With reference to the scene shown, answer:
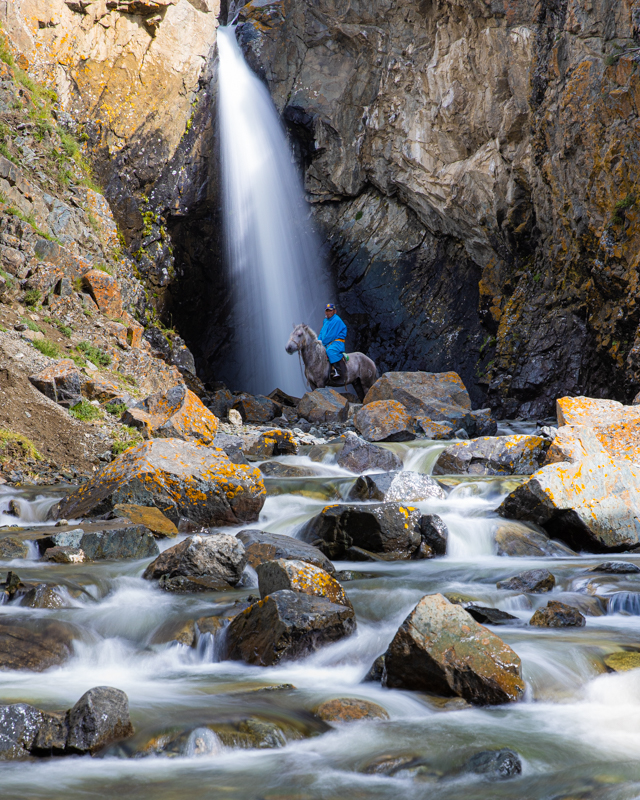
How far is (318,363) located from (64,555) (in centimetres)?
1335

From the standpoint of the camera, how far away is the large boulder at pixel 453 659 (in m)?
3.57

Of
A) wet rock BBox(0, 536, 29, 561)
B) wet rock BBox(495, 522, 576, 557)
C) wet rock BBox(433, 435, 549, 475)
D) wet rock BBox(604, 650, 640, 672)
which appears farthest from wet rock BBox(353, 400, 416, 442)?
wet rock BBox(604, 650, 640, 672)

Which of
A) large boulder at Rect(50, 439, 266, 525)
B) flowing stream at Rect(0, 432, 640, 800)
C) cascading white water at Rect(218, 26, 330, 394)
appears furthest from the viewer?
cascading white water at Rect(218, 26, 330, 394)

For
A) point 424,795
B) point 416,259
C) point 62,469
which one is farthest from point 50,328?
point 416,259

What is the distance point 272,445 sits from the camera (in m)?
12.1

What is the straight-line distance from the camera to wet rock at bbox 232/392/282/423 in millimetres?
17327

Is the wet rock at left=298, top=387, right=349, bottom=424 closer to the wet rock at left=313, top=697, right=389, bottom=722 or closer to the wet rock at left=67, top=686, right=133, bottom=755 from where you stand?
the wet rock at left=313, top=697, right=389, bottom=722

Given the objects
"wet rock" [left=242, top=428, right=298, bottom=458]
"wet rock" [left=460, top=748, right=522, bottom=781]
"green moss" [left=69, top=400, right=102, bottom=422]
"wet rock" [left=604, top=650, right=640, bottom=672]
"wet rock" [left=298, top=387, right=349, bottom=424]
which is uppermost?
"wet rock" [left=460, top=748, right=522, bottom=781]

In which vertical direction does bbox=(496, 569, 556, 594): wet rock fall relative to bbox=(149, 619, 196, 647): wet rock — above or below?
above

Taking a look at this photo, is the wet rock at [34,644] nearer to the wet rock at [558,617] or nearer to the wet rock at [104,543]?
the wet rock at [104,543]

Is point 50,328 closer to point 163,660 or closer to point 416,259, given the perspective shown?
point 163,660

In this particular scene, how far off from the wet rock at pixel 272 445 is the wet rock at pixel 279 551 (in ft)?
18.8

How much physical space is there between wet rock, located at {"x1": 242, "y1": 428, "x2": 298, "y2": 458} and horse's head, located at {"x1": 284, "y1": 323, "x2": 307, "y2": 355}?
607 cm

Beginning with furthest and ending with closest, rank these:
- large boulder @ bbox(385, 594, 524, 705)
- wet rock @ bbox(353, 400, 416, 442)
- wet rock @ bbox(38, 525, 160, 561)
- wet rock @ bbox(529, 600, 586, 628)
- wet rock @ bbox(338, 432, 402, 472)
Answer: wet rock @ bbox(353, 400, 416, 442) → wet rock @ bbox(338, 432, 402, 472) → wet rock @ bbox(38, 525, 160, 561) → wet rock @ bbox(529, 600, 586, 628) → large boulder @ bbox(385, 594, 524, 705)
